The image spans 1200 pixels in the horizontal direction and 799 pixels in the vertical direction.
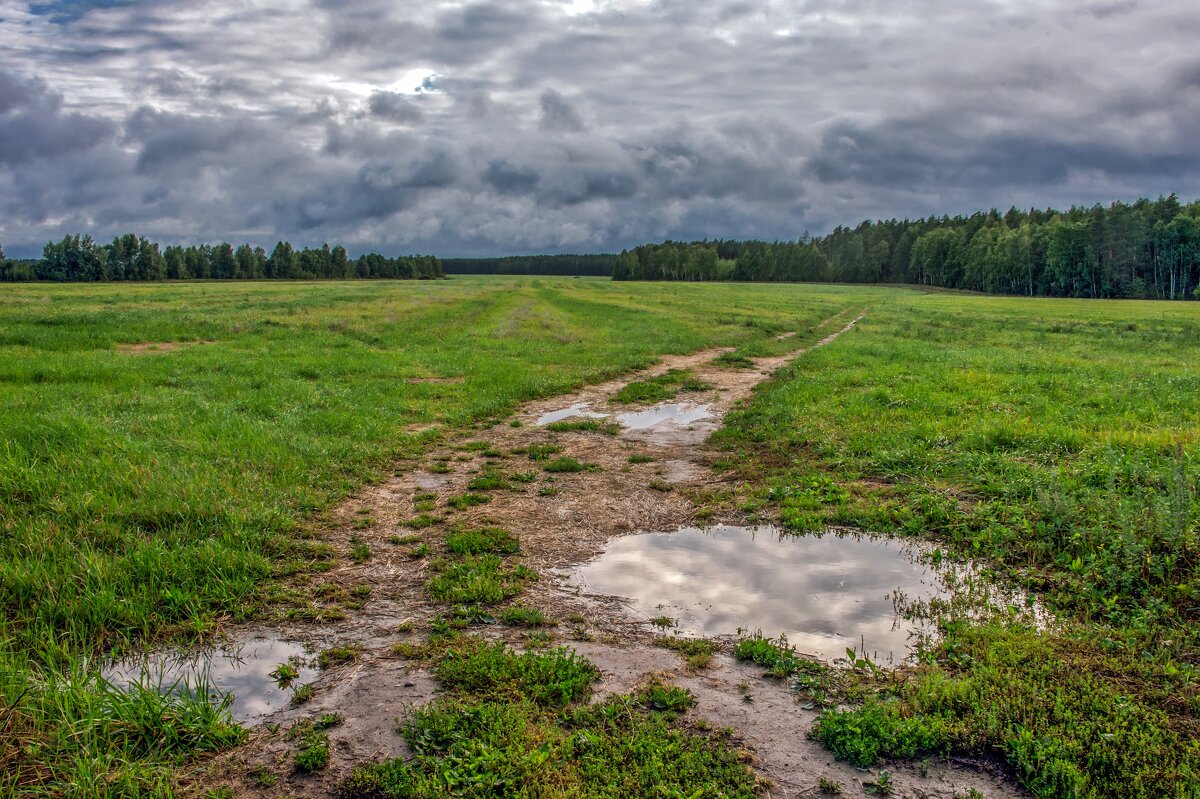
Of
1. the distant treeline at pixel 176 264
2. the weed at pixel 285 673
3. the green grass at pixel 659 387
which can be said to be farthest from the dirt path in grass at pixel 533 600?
the distant treeline at pixel 176 264

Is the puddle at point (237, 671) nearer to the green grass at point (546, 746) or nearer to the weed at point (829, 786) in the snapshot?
the green grass at point (546, 746)

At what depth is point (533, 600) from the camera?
6828 millimetres

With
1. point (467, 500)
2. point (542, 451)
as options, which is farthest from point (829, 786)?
point (542, 451)

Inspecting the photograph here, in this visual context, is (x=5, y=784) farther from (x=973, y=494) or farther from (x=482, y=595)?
(x=973, y=494)

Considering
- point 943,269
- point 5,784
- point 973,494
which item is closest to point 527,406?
point 973,494

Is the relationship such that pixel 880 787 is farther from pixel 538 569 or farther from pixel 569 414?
A: pixel 569 414

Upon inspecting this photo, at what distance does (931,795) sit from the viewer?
412 cm

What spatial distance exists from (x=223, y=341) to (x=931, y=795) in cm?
3042

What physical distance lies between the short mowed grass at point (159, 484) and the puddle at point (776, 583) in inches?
65.0

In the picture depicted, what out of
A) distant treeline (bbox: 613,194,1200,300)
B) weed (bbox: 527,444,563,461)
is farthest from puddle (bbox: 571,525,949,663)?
distant treeline (bbox: 613,194,1200,300)

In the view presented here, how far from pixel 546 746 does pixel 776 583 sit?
3.67m

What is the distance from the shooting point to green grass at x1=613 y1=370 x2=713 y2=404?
1869 centimetres

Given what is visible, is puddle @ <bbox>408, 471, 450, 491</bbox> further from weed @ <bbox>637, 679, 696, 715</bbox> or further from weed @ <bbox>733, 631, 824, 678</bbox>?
weed @ <bbox>637, 679, 696, 715</bbox>

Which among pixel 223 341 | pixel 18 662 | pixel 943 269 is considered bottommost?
pixel 18 662
